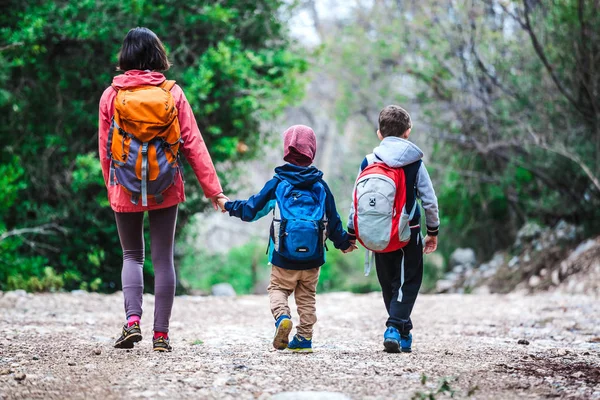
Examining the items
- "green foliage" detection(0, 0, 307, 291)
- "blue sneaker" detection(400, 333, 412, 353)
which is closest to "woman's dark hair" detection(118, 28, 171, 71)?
"blue sneaker" detection(400, 333, 412, 353)

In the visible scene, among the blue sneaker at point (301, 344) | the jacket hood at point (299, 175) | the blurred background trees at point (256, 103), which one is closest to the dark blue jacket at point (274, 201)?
the jacket hood at point (299, 175)

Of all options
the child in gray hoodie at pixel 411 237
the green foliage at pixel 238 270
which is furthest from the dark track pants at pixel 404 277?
the green foliage at pixel 238 270

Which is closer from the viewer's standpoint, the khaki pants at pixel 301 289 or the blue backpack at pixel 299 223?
the blue backpack at pixel 299 223

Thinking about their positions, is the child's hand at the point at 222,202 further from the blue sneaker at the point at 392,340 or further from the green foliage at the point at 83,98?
Answer: the green foliage at the point at 83,98

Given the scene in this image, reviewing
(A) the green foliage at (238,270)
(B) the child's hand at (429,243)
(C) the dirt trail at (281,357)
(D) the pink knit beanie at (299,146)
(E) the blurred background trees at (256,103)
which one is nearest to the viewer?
(C) the dirt trail at (281,357)

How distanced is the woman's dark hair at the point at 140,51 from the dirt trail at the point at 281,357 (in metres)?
1.68

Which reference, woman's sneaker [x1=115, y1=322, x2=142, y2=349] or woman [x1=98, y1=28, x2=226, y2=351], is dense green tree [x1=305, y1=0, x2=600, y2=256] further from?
woman's sneaker [x1=115, y1=322, x2=142, y2=349]

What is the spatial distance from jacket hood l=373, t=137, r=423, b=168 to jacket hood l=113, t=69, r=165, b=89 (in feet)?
4.61

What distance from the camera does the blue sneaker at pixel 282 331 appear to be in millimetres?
3990

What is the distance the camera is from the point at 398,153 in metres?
4.25

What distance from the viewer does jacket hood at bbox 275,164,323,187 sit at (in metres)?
4.16

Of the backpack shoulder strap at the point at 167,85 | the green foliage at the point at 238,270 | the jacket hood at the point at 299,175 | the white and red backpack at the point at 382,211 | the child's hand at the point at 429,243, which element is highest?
the backpack shoulder strap at the point at 167,85

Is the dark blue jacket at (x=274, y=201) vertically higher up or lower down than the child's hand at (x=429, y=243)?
higher up

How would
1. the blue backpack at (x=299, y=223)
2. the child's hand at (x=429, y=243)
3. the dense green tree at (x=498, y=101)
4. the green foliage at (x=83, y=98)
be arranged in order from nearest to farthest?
the blue backpack at (x=299, y=223) < the child's hand at (x=429, y=243) < the green foliage at (x=83, y=98) < the dense green tree at (x=498, y=101)
